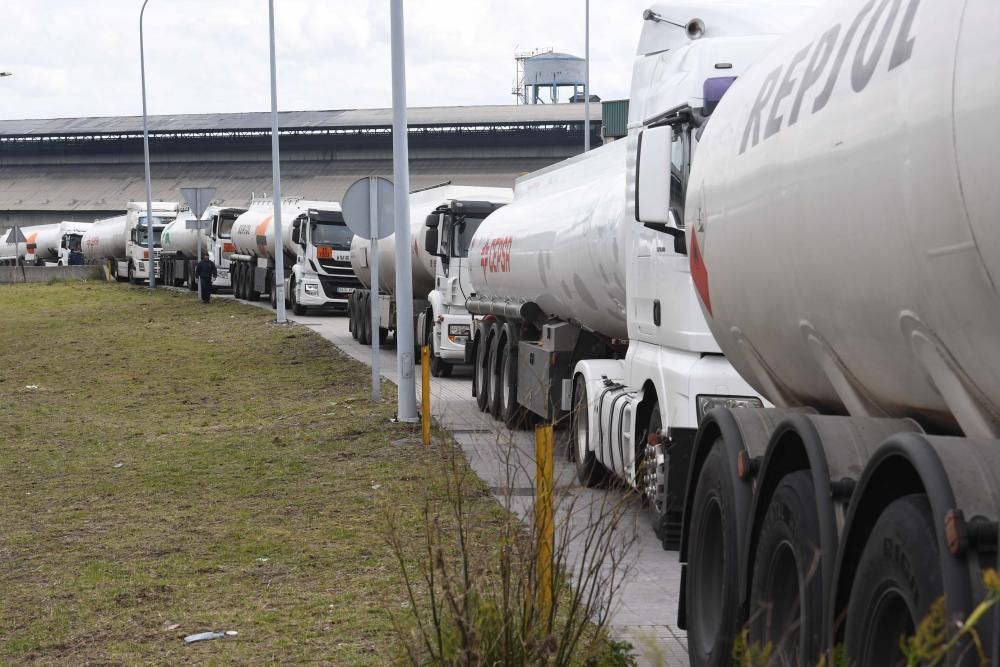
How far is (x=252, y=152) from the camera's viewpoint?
99625 mm

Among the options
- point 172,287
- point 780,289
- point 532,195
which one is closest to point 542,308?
point 532,195

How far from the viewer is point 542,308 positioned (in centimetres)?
1661

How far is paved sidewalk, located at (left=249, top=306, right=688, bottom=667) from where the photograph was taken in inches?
260

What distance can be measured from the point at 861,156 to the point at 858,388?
97 centimetres

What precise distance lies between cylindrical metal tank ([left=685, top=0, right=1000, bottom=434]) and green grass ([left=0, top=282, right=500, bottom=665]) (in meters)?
1.72

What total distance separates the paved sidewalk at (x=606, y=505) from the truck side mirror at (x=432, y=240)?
2.16 metres

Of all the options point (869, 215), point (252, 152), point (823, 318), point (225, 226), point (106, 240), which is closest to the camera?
point (869, 215)

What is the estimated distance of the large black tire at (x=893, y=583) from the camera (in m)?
3.78

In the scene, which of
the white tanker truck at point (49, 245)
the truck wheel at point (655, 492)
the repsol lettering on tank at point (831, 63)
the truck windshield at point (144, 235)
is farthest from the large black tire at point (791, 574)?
the white tanker truck at point (49, 245)

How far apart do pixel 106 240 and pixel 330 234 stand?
38057 millimetres

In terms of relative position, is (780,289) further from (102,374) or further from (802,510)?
(102,374)

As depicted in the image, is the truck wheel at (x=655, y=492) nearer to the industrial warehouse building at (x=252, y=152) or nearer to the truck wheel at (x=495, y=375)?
the truck wheel at (x=495, y=375)

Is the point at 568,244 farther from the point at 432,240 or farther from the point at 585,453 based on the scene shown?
the point at 432,240

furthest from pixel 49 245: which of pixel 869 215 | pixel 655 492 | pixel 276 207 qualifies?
pixel 869 215
